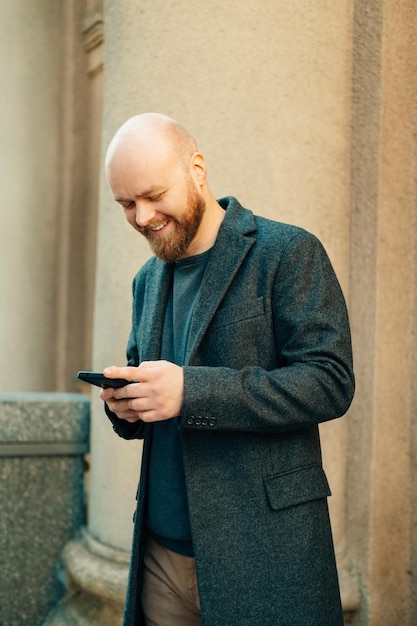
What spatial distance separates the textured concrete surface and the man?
1.47 metres

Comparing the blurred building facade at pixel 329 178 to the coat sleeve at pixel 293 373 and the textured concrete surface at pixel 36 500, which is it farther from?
the coat sleeve at pixel 293 373

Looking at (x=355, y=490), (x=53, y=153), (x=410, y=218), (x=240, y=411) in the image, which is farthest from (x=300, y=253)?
(x=53, y=153)

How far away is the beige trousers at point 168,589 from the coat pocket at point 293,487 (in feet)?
1.12

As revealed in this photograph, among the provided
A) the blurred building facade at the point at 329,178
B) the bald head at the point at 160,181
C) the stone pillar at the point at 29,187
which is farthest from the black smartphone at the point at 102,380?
the stone pillar at the point at 29,187

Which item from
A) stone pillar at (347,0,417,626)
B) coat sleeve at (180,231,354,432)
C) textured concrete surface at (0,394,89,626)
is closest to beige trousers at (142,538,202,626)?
coat sleeve at (180,231,354,432)

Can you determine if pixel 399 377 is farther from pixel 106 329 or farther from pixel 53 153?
pixel 53 153

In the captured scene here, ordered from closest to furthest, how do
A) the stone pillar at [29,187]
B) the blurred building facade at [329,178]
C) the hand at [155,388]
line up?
the hand at [155,388] → the blurred building facade at [329,178] → the stone pillar at [29,187]

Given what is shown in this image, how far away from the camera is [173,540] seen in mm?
1938

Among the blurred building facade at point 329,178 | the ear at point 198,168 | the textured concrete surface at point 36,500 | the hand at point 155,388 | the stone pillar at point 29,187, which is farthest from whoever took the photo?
the stone pillar at point 29,187

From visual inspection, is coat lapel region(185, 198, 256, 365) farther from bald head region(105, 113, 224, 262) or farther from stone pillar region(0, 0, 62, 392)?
stone pillar region(0, 0, 62, 392)

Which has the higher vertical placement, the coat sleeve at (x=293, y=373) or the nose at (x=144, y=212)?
the nose at (x=144, y=212)

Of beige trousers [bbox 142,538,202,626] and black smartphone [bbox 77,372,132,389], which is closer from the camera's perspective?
black smartphone [bbox 77,372,132,389]

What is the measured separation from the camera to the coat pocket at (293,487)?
1740 millimetres

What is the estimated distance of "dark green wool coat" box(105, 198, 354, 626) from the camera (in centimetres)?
168
